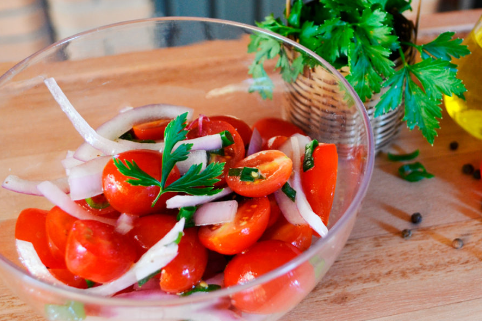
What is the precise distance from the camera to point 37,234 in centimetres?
92

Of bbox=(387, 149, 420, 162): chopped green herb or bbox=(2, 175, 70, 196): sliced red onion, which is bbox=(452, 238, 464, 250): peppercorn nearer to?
bbox=(387, 149, 420, 162): chopped green herb

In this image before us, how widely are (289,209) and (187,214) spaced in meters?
0.19

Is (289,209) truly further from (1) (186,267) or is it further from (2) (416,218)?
(2) (416,218)

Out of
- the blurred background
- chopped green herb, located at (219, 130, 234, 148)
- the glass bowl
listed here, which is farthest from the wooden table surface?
the blurred background

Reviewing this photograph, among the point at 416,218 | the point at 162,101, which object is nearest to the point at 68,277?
the point at 162,101

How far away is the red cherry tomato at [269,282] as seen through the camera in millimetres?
682

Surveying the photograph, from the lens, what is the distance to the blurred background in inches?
98.5

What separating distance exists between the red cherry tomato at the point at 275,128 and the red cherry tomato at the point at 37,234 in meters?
0.51

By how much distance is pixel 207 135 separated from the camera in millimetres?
973

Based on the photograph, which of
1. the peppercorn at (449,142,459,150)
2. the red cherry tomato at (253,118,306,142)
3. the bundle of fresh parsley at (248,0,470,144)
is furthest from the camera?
the peppercorn at (449,142,459,150)

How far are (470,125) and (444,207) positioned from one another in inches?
9.7

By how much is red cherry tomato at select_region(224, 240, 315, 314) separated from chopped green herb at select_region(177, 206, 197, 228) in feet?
0.34

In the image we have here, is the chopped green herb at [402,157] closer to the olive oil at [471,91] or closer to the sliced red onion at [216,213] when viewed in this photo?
the olive oil at [471,91]

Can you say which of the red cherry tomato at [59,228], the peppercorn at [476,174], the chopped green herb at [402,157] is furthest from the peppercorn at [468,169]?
the red cherry tomato at [59,228]
